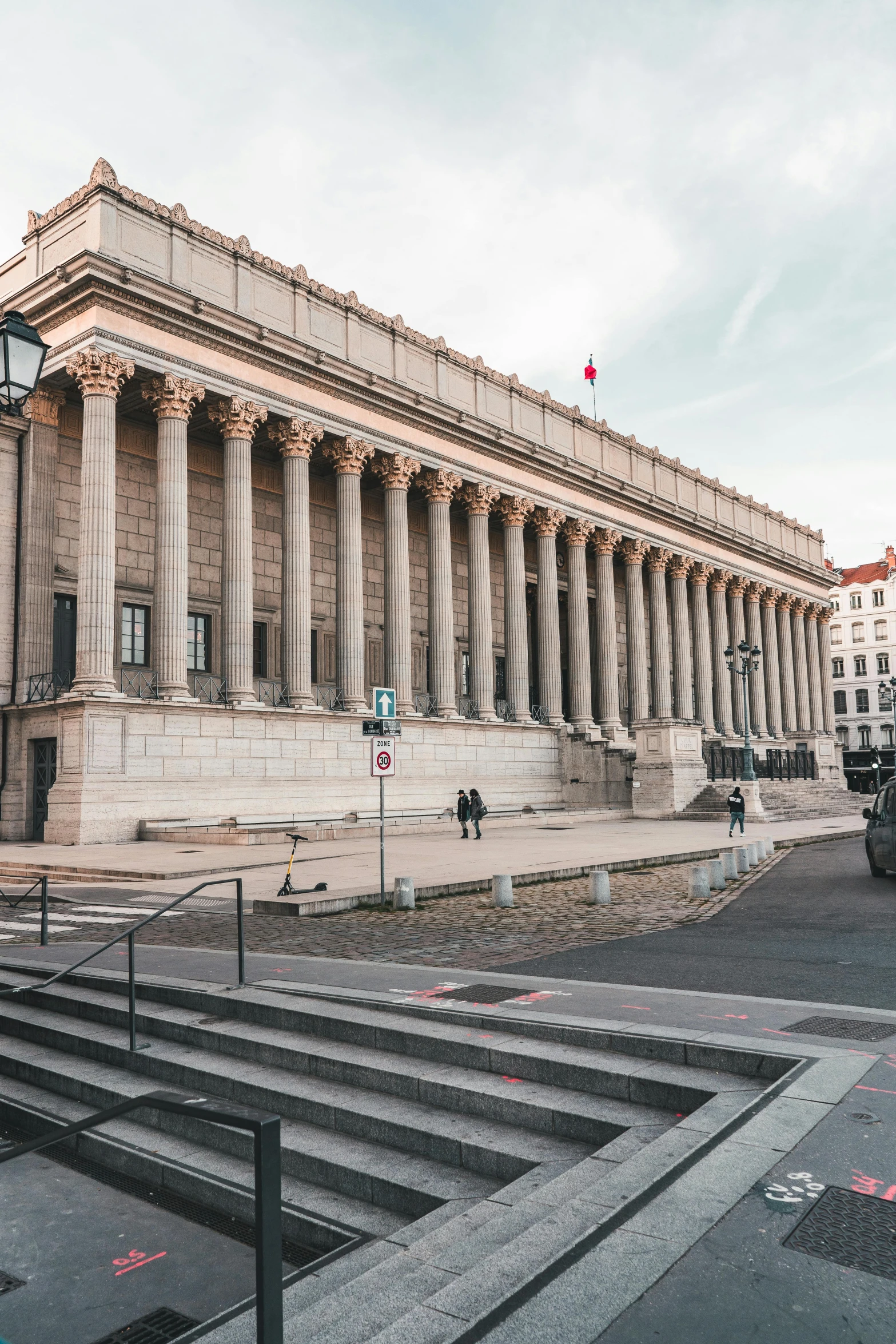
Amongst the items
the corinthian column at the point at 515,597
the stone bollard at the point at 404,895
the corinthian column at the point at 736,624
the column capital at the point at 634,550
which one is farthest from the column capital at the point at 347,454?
the corinthian column at the point at 736,624

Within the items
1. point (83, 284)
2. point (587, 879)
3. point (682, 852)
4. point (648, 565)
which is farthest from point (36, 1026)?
point (648, 565)

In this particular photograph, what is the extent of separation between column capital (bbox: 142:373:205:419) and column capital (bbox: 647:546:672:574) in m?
30.8

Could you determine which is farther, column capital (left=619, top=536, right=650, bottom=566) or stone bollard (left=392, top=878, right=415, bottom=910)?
column capital (left=619, top=536, right=650, bottom=566)

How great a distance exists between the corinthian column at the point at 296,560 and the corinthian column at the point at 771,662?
4073cm

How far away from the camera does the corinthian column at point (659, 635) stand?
186ft

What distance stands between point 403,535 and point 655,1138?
122 feet

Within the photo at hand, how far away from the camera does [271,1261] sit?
2992 mm

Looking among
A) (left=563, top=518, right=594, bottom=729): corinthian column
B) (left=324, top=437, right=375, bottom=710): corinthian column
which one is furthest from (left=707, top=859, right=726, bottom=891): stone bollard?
(left=563, top=518, right=594, bottom=729): corinthian column

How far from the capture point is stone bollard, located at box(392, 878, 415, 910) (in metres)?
15.7

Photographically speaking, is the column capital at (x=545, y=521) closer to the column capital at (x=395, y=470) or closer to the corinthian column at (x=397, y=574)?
the corinthian column at (x=397, y=574)

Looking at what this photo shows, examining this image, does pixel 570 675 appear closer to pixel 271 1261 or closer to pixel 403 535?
pixel 403 535

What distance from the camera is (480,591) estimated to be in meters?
45.5

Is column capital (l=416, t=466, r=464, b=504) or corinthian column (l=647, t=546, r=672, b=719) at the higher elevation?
column capital (l=416, t=466, r=464, b=504)

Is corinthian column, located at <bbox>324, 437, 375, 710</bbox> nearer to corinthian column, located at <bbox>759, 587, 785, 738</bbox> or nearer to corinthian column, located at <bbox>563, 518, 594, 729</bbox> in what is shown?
corinthian column, located at <bbox>563, 518, 594, 729</bbox>
